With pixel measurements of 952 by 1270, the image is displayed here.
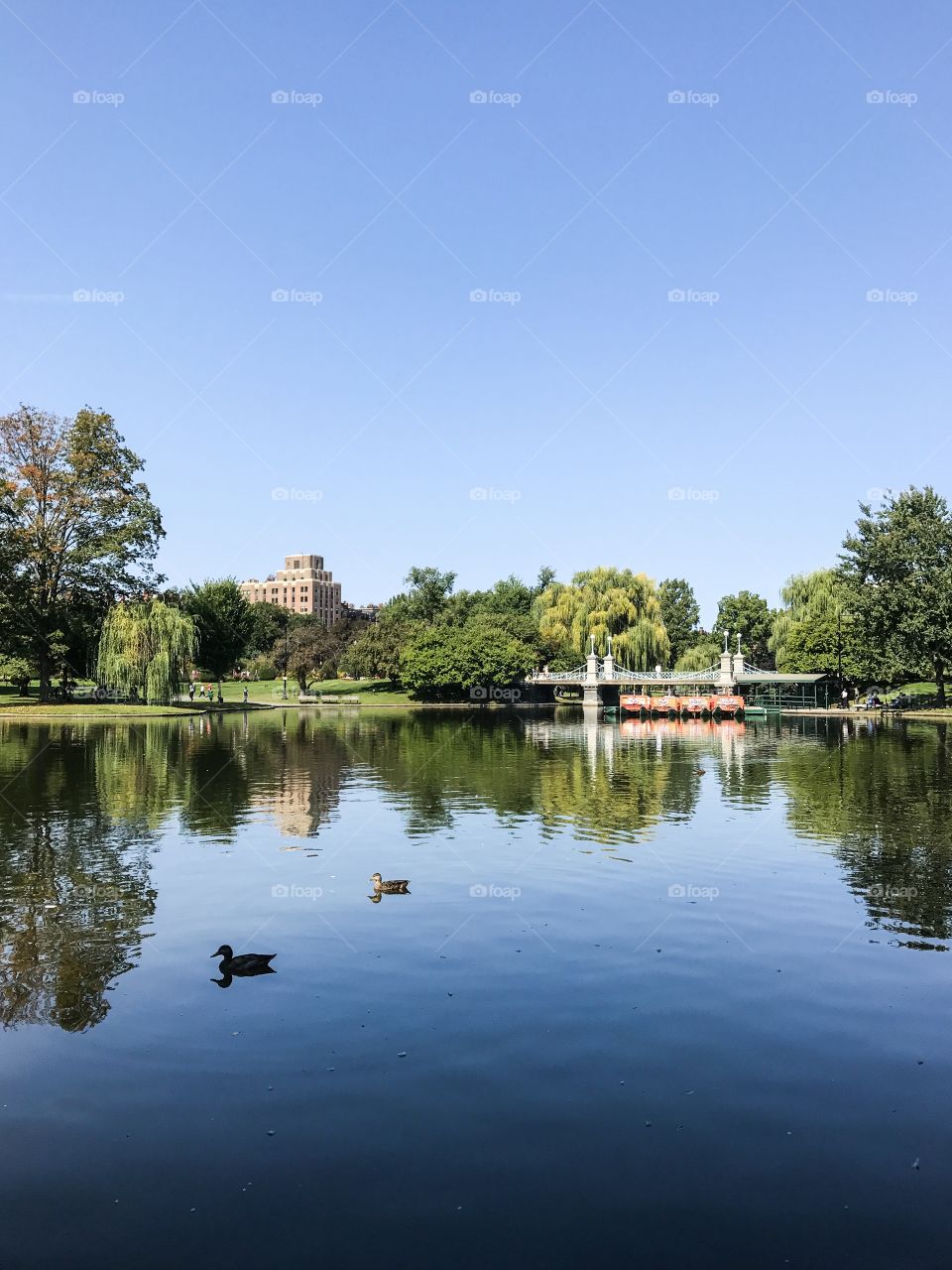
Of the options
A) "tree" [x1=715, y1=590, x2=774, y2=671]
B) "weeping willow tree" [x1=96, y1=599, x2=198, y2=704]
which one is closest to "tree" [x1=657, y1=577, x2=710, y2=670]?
"tree" [x1=715, y1=590, x2=774, y2=671]

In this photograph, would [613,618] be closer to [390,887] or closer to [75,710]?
[75,710]

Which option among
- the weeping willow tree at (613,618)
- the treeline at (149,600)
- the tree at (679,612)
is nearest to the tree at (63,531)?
the treeline at (149,600)

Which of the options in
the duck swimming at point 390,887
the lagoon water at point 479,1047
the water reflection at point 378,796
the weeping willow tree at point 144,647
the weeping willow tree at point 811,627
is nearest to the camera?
the lagoon water at point 479,1047

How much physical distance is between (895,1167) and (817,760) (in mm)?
35340

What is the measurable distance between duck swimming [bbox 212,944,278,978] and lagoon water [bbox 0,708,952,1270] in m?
0.21

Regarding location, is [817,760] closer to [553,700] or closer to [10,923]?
[10,923]

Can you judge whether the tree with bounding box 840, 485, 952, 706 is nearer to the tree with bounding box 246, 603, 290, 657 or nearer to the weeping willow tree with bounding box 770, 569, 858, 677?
the weeping willow tree with bounding box 770, 569, 858, 677

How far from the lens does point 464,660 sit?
10281cm

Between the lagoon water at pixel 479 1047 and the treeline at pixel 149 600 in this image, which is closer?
the lagoon water at pixel 479 1047

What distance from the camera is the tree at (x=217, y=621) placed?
314ft

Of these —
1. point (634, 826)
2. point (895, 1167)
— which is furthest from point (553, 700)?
point (895, 1167)

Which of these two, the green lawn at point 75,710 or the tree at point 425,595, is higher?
the tree at point 425,595

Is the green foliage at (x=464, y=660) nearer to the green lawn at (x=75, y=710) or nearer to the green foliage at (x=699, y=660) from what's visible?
the green foliage at (x=699, y=660)

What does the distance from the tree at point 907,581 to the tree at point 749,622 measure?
57.1m
